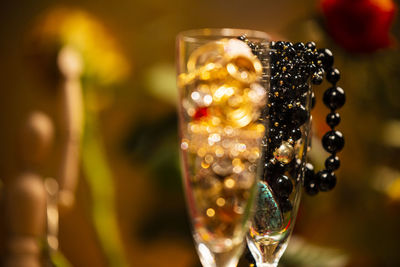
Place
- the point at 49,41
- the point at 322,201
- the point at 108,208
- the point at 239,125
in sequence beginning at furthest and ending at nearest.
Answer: the point at 108,208 → the point at 322,201 → the point at 49,41 → the point at 239,125

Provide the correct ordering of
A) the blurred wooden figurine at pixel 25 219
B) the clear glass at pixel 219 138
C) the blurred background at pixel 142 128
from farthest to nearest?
the blurred background at pixel 142 128 < the blurred wooden figurine at pixel 25 219 < the clear glass at pixel 219 138

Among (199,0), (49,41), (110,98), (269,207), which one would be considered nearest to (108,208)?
(110,98)

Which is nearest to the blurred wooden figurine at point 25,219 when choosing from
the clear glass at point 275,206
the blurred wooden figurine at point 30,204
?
the blurred wooden figurine at point 30,204

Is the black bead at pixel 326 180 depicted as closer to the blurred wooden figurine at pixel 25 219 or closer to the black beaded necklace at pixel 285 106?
the black beaded necklace at pixel 285 106

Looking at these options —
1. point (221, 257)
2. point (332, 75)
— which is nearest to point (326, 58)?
point (332, 75)

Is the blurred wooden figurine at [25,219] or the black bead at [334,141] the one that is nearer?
the black bead at [334,141]

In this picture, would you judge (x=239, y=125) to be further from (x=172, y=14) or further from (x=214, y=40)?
(x=172, y=14)
